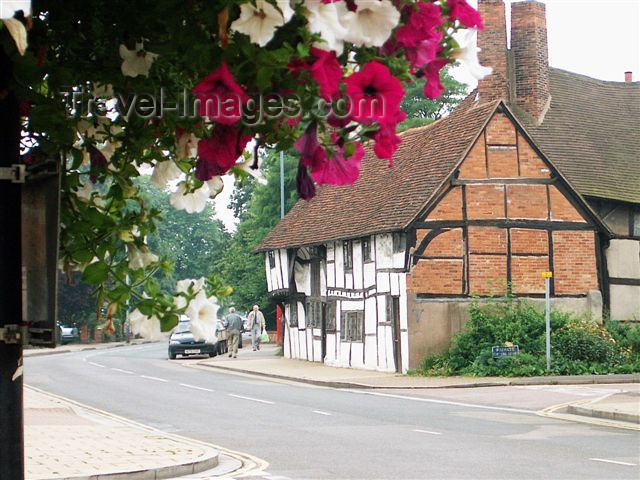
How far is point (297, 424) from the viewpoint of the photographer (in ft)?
58.0

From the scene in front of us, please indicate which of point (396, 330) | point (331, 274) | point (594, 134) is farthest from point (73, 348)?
point (396, 330)

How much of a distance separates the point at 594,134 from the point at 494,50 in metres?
4.82

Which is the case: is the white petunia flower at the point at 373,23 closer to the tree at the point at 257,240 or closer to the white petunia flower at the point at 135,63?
the white petunia flower at the point at 135,63

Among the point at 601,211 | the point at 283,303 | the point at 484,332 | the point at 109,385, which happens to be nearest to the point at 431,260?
the point at 484,332

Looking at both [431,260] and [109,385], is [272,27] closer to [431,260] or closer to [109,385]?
[109,385]

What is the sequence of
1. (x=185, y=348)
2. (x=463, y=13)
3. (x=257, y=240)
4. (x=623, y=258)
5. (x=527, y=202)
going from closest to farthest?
1. (x=463, y=13)
2. (x=527, y=202)
3. (x=623, y=258)
4. (x=185, y=348)
5. (x=257, y=240)

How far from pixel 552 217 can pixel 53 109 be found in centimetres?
2927

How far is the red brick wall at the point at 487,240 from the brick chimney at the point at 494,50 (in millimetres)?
6049

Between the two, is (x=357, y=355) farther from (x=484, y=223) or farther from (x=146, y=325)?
(x=146, y=325)

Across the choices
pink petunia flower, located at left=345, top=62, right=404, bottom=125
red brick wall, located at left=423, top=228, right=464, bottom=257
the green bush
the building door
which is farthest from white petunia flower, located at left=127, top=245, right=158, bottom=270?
the building door

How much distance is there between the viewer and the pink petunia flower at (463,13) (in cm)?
284

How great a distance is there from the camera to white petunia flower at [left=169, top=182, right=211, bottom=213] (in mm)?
3902

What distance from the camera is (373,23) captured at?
8.40 feet

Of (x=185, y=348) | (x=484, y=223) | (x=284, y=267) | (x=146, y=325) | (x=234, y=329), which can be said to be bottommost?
(x=185, y=348)
